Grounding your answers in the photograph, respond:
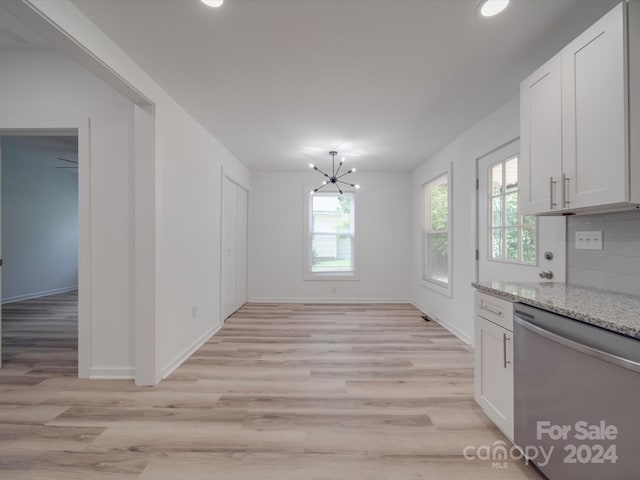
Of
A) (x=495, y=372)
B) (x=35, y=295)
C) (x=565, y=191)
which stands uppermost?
(x=565, y=191)

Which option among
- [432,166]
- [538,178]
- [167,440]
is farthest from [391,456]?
[432,166]

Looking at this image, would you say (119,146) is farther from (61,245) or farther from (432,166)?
(61,245)

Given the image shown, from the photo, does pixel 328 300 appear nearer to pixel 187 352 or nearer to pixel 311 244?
pixel 311 244

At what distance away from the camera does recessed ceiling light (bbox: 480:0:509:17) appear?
61.0 inches

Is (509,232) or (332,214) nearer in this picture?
(509,232)

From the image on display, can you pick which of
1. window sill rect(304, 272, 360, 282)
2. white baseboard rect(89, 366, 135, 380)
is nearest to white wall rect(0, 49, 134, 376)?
white baseboard rect(89, 366, 135, 380)

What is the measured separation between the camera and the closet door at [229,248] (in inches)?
163

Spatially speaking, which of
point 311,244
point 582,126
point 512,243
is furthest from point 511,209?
point 311,244

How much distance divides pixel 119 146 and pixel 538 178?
132 inches

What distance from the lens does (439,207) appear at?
180 inches

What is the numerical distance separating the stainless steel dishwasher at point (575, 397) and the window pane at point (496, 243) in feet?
5.08

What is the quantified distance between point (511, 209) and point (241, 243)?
4.12 m

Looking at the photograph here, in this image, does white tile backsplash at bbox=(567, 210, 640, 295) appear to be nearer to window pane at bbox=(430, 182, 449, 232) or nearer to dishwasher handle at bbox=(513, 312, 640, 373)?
dishwasher handle at bbox=(513, 312, 640, 373)

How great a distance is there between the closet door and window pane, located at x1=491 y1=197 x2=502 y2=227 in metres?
3.41
